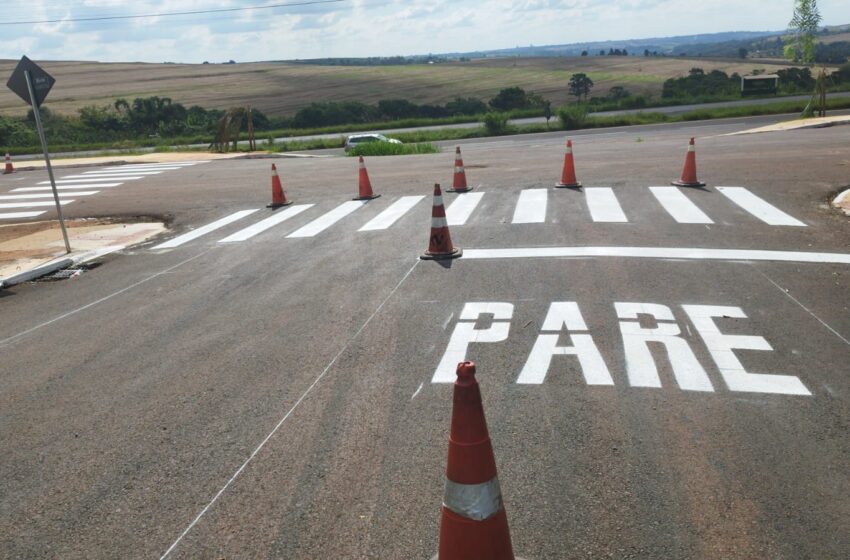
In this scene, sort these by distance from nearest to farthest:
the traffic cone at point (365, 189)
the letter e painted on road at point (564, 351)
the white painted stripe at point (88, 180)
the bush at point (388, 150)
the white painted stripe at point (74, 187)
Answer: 1. the letter e painted on road at point (564, 351)
2. the traffic cone at point (365, 189)
3. the white painted stripe at point (74, 187)
4. the white painted stripe at point (88, 180)
5. the bush at point (388, 150)

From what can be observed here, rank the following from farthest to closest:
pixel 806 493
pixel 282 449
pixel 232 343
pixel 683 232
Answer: pixel 683 232 → pixel 232 343 → pixel 282 449 → pixel 806 493

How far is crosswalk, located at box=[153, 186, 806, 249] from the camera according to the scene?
470 inches

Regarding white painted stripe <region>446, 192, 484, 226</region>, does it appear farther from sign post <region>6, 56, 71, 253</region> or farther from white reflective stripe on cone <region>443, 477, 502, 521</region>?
white reflective stripe on cone <region>443, 477, 502, 521</region>

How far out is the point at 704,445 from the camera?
501 centimetres

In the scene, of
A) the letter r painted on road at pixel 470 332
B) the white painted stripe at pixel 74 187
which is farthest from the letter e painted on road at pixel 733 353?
the white painted stripe at pixel 74 187

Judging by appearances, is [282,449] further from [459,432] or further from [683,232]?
[683,232]

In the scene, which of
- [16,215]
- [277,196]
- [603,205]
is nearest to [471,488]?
[603,205]

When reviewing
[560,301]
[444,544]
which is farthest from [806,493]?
[560,301]

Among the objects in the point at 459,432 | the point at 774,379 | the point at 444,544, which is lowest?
the point at 774,379

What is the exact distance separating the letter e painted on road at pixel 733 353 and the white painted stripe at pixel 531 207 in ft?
15.2

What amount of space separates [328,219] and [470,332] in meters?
7.03

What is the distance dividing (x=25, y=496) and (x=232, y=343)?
2.89m

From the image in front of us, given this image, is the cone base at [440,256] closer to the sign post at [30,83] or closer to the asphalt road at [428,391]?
the asphalt road at [428,391]

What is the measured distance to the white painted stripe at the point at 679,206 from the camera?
37.9 feet
